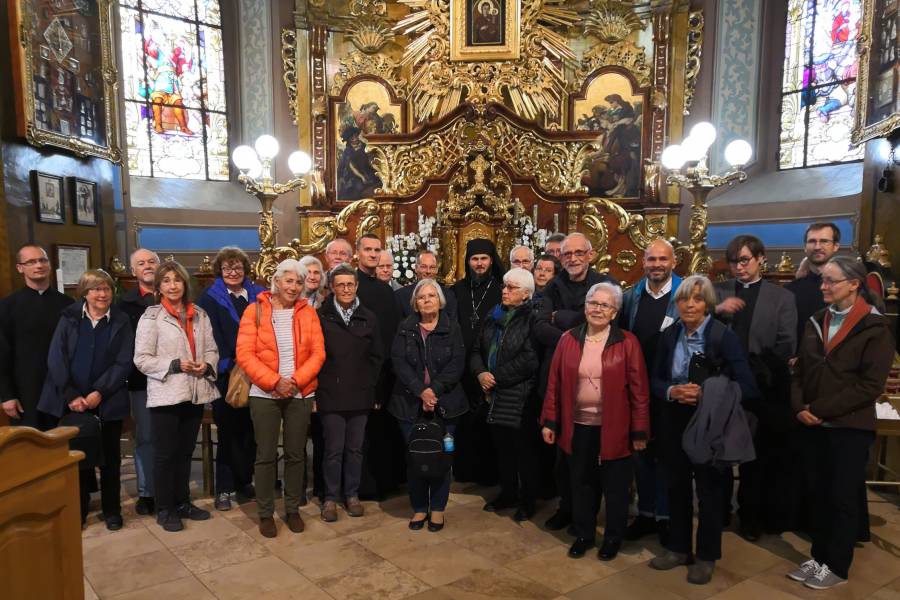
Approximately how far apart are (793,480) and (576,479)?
1.43m

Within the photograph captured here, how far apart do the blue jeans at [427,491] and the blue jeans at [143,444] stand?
1734 millimetres

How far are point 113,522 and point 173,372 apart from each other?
3.52 ft

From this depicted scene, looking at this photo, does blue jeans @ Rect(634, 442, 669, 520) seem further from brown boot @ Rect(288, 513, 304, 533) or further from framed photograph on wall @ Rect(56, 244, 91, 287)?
framed photograph on wall @ Rect(56, 244, 91, 287)

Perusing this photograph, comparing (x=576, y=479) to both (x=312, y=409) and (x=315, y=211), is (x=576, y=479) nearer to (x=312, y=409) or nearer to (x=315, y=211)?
(x=312, y=409)

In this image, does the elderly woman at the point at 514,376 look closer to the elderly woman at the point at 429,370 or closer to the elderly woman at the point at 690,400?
the elderly woman at the point at 429,370

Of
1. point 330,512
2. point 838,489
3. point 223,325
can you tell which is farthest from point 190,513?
point 838,489

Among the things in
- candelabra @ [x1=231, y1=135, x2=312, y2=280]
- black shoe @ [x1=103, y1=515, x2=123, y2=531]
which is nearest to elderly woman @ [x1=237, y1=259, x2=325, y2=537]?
black shoe @ [x1=103, y1=515, x2=123, y2=531]

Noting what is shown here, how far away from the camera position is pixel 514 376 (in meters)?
3.74

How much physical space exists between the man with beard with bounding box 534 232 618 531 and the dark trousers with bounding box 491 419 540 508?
0.20 meters

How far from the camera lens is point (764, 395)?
11.8 feet

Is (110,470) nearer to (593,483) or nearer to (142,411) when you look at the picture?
(142,411)

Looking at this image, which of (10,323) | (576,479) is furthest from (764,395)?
(10,323)

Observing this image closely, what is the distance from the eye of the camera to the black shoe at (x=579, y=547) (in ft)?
11.2

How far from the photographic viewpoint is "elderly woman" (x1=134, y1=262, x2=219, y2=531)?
12.0 ft
